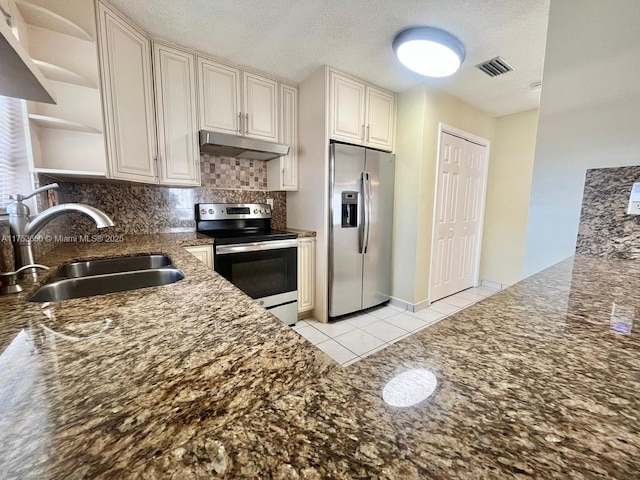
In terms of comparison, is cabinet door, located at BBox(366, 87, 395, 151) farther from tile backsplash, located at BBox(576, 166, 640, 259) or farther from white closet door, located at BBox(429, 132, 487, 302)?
tile backsplash, located at BBox(576, 166, 640, 259)

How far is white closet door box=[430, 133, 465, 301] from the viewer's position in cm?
299

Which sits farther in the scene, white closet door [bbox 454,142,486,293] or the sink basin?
white closet door [bbox 454,142,486,293]

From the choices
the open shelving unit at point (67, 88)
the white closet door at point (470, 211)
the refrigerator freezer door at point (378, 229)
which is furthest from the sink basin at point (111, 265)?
the white closet door at point (470, 211)

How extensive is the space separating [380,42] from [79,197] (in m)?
2.61

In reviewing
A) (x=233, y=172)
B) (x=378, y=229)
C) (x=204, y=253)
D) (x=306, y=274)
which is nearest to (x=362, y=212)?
(x=378, y=229)

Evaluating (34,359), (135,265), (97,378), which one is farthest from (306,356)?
(135,265)

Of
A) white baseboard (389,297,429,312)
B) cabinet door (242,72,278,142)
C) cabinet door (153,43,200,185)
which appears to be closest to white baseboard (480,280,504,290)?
white baseboard (389,297,429,312)

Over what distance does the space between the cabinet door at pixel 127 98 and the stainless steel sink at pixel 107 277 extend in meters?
0.65

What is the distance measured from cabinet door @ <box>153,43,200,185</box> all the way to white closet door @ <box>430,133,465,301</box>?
8.23ft

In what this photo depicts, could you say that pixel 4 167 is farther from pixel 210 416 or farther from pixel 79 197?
pixel 210 416

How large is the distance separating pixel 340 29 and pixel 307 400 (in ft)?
7.45

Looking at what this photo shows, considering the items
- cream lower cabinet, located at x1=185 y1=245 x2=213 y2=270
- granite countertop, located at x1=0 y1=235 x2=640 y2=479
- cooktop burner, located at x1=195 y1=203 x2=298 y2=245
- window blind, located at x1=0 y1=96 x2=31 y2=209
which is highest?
window blind, located at x1=0 y1=96 x2=31 y2=209

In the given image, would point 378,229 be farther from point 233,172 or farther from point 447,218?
point 233,172

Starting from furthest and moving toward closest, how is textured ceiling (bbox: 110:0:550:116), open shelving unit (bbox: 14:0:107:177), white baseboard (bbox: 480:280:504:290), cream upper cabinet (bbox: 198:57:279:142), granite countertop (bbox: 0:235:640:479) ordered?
1. white baseboard (bbox: 480:280:504:290)
2. cream upper cabinet (bbox: 198:57:279:142)
3. textured ceiling (bbox: 110:0:550:116)
4. open shelving unit (bbox: 14:0:107:177)
5. granite countertop (bbox: 0:235:640:479)
